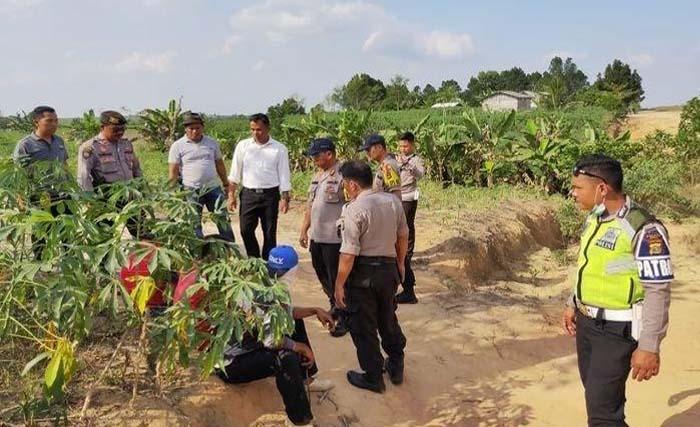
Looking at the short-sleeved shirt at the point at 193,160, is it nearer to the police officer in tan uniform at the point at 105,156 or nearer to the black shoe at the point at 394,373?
the police officer in tan uniform at the point at 105,156

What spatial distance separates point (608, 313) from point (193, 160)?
12.2 feet

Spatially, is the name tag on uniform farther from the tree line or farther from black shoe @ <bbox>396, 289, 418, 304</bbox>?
the tree line

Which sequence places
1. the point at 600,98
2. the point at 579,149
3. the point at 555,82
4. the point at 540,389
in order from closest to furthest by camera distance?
the point at 540,389 < the point at 579,149 < the point at 600,98 < the point at 555,82

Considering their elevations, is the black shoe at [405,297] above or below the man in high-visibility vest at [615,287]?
below

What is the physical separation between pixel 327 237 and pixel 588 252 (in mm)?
2052

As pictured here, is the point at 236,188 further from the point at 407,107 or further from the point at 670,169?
the point at 407,107

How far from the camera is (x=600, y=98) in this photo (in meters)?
35.1

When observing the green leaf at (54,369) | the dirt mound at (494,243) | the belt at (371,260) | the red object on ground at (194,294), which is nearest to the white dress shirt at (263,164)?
the belt at (371,260)

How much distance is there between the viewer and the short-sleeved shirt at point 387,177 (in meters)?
4.66

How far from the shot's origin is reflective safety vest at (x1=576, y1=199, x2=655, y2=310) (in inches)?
98.3

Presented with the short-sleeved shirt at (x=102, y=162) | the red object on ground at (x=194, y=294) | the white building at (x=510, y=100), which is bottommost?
the red object on ground at (x=194, y=294)

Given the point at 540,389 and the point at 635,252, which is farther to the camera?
the point at 540,389

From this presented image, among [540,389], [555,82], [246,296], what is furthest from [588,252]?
[555,82]

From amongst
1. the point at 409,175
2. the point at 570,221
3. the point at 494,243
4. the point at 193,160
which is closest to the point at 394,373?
the point at 409,175
